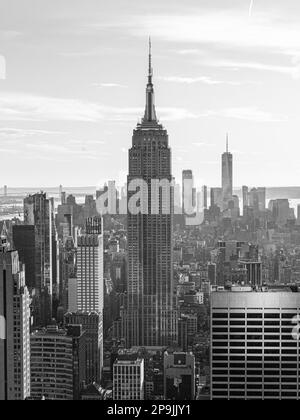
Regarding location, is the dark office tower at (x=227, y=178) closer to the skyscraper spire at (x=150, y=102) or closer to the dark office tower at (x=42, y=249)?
the skyscraper spire at (x=150, y=102)

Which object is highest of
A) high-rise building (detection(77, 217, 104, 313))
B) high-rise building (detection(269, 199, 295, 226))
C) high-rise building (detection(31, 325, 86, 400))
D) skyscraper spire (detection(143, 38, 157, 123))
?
skyscraper spire (detection(143, 38, 157, 123))

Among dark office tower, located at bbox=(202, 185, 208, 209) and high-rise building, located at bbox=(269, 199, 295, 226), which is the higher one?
dark office tower, located at bbox=(202, 185, 208, 209)

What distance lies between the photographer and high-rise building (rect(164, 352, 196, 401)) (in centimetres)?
229

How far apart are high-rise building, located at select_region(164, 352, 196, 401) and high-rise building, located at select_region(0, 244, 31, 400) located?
75 centimetres

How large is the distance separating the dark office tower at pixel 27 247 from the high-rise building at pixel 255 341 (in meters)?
1.01

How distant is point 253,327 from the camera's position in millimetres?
3021

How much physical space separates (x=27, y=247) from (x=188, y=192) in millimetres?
965

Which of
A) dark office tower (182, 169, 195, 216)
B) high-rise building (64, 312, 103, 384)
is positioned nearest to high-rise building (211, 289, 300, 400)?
dark office tower (182, 169, 195, 216)

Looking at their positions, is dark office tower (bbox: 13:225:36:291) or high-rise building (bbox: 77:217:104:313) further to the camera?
high-rise building (bbox: 77:217:104:313)

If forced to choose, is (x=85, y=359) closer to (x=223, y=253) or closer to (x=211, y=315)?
(x=211, y=315)

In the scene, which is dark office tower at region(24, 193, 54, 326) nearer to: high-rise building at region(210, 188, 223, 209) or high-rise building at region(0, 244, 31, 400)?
high-rise building at region(0, 244, 31, 400)

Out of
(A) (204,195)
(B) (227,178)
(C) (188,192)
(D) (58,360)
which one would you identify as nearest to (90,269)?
(D) (58,360)
